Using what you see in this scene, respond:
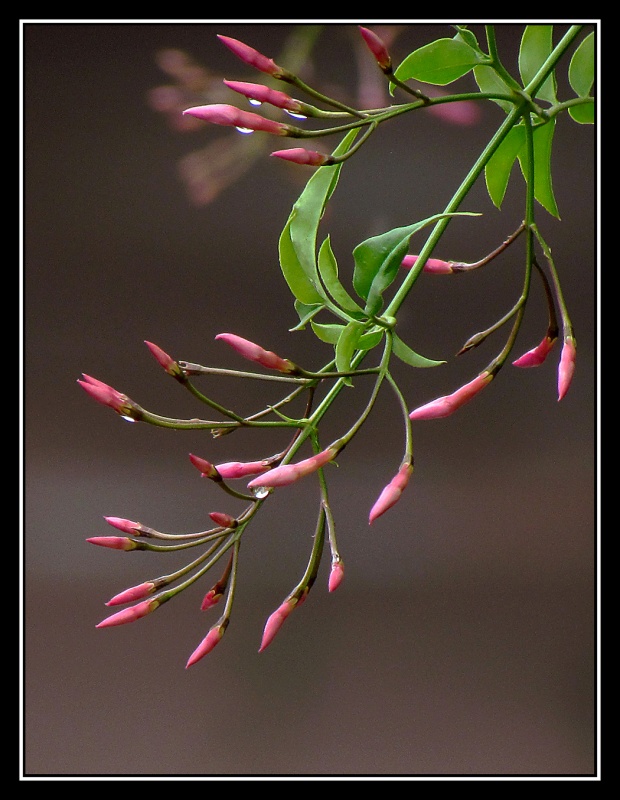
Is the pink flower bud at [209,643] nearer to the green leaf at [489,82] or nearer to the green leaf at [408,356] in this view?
the green leaf at [408,356]

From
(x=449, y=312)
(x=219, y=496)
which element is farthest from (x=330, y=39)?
(x=219, y=496)

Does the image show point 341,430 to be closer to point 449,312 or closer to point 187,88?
point 449,312

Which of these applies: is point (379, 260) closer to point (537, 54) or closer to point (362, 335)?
point (362, 335)

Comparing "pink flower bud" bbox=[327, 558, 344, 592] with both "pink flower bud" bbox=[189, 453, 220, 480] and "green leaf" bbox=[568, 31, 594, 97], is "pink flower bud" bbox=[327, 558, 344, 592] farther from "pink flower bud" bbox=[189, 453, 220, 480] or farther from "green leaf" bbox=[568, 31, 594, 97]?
"green leaf" bbox=[568, 31, 594, 97]

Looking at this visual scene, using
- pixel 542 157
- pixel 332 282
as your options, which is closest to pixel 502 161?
pixel 542 157

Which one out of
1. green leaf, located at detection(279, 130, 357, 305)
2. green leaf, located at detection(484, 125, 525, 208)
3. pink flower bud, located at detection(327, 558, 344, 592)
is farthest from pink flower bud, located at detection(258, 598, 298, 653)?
green leaf, located at detection(484, 125, 525, 208)

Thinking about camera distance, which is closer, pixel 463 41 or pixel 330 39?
pixel 463 41
